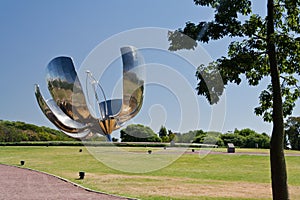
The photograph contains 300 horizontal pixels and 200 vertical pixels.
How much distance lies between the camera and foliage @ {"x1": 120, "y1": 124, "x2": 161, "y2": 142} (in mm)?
37500

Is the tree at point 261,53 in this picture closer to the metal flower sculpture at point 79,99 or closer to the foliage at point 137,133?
the metal flower sculpture at point 79,99

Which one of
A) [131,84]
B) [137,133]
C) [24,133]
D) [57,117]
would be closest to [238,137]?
[137,133]

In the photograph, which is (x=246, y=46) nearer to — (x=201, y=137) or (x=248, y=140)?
(x=201, y=137)

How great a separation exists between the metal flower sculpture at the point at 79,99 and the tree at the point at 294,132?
19.5 meters

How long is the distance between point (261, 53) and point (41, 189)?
6449mm

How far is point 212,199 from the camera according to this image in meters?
Answer: 8.97

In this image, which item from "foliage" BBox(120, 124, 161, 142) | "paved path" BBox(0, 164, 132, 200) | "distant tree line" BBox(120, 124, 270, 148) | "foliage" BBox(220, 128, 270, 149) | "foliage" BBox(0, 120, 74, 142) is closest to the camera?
"paved path" BBox(0, 164, 132, 200)

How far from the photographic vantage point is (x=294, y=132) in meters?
41.4

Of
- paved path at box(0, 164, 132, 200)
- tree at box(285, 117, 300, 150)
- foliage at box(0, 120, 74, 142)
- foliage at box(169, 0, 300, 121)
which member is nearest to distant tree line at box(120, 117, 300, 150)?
tree at box(285, 117, 300, 150)

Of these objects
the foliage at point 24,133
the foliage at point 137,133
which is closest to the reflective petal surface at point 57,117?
the foliage at point 137,133

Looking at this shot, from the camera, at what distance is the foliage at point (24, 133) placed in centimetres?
4556

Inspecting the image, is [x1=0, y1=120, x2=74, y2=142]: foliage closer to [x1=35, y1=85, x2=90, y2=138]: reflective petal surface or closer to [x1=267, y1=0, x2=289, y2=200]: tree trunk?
[x1=35, y1=85, x2=90, y2=138]: reflective petal surface

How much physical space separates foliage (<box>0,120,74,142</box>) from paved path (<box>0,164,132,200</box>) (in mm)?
33755

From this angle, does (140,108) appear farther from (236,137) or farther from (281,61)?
(281,61)
